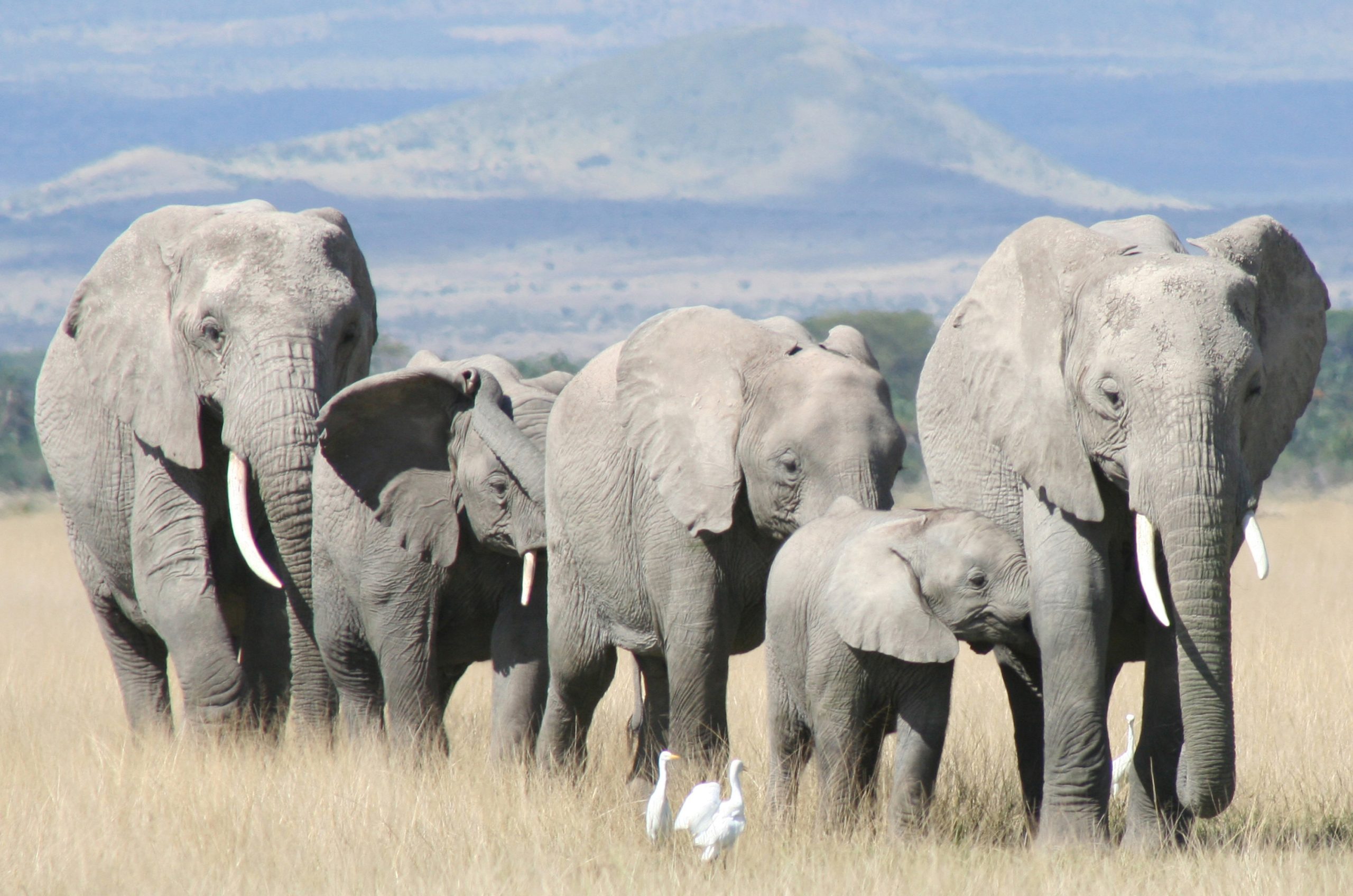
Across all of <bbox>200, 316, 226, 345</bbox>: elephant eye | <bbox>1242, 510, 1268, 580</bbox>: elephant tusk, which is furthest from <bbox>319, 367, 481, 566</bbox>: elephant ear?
<bbox>1242, 510, 1268, 580</bbox>: elephant tusk

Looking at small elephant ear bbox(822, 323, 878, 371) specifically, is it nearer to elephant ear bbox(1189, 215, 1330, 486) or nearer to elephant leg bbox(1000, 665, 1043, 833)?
elephant leg bbox(1000, 665, 1043, 833)

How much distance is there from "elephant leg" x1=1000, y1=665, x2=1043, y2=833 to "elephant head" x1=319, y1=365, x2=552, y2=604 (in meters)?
1.88

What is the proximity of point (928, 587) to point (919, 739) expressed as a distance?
47 centimetres

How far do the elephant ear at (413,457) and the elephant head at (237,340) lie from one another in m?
0.21

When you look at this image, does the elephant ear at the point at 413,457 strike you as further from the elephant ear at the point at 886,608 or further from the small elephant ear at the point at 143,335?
the elephant ear at the point at 886,608

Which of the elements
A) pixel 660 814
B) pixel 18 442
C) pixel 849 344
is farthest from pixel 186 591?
pixel 18 442

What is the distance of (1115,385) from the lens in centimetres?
548

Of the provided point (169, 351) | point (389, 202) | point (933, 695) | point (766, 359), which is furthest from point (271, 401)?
point (389, 202)

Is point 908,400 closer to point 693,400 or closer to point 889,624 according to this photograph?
point 693,400

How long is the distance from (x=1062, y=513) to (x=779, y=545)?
1.41 metres

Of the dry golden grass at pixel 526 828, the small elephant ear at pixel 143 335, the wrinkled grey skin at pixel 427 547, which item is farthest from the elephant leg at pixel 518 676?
the small elephant ear at pixel 143 335

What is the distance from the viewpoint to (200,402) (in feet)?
24.5

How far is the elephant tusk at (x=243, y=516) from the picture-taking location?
7.24 meters

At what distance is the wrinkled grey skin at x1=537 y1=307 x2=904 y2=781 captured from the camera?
6.51 metres
